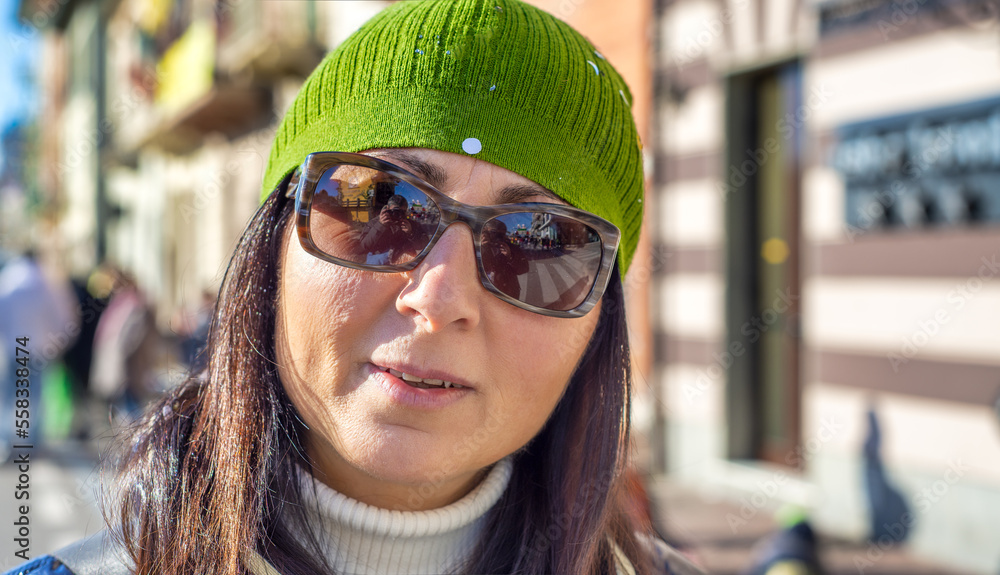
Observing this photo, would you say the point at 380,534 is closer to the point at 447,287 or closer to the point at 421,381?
the point at 421,381

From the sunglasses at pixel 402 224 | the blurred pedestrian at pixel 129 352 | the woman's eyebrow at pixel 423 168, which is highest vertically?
the woman's eyebrow at pixel 423 168

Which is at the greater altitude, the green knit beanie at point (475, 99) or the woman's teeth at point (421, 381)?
the green knit beanie at point (475, 99)

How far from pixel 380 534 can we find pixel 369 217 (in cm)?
47

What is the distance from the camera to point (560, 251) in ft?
3.75

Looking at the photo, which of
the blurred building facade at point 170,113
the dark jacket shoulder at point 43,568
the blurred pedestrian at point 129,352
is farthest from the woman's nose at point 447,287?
the blurred building facade at point 170,113

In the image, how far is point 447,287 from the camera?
40.7 inches

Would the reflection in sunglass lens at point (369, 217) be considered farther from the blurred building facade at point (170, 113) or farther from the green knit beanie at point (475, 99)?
the blurred building facade at point (170, 113)

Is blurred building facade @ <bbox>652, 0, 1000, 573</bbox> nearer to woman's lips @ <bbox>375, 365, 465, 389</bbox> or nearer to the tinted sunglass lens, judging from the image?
the tinted sunglass lens

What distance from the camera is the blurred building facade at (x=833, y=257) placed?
4.28 meters

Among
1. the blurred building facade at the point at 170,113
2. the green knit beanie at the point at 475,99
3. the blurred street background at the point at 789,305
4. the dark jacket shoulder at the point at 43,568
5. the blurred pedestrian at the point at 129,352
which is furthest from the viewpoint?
the blurred building facade at the point at 170,113

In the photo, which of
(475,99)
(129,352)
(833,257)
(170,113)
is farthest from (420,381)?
(170,113)

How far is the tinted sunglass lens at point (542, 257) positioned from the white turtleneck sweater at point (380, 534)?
37cm

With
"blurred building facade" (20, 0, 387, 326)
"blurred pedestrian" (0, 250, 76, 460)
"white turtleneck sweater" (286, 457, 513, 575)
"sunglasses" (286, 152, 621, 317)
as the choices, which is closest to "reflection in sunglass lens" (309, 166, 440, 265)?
"sunglasses" (286, 152, 621, 317)

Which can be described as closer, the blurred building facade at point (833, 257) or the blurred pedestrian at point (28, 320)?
the blurred building facade at point (833, 257)
